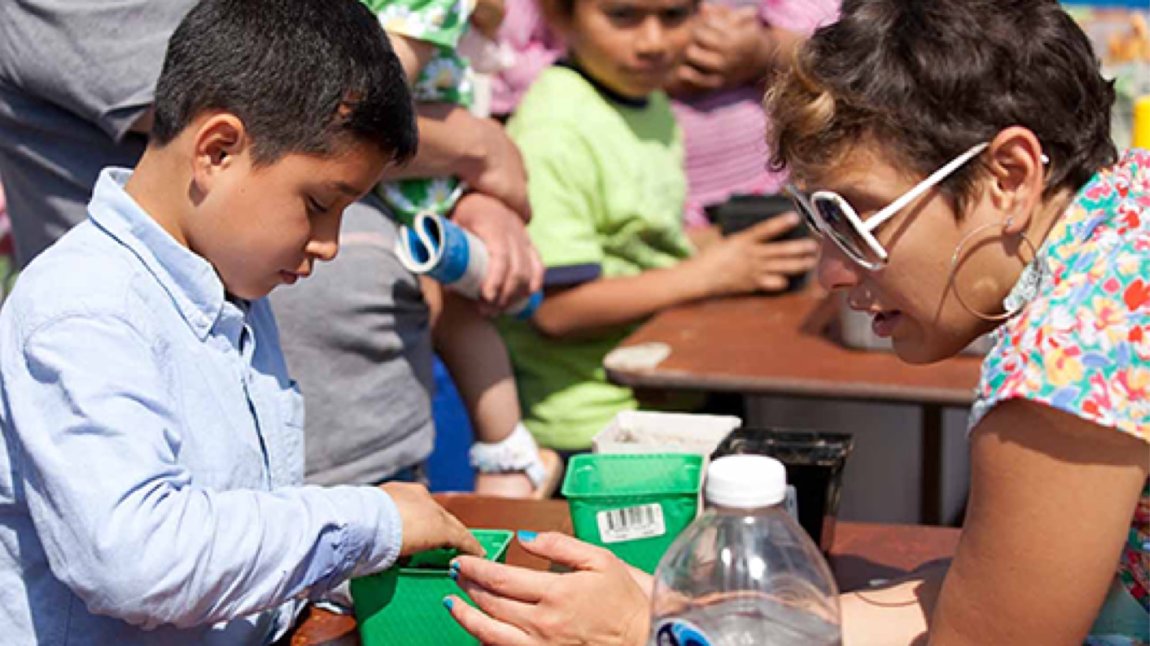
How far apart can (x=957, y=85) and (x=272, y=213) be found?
743mm

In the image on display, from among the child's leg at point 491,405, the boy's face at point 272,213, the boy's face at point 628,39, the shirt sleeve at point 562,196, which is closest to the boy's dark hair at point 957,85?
the boy's face at point 272,213

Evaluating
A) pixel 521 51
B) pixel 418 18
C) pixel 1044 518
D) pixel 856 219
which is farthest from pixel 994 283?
pixel 521 51

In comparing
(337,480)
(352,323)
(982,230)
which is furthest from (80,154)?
(982,230)

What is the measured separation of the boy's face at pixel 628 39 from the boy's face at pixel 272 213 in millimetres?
1916

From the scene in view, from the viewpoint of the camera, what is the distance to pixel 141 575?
4.34ft

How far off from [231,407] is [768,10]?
316cm

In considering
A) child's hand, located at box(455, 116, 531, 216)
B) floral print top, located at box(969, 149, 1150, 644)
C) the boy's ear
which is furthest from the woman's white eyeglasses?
child's hand, located at box(455, 116, 531, 216)

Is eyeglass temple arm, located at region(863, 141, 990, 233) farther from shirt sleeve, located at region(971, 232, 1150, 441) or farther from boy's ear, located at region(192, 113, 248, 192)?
boy's ear, located at region(192, 113, 248, 192)

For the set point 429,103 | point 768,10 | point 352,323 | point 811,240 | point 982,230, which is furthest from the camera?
point 768,10

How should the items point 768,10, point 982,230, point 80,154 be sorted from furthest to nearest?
point 768,10 → point 80,154 → point 982,230

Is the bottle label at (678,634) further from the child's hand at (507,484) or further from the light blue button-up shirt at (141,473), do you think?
the child's hand at (507,484)

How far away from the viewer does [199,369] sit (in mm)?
1529

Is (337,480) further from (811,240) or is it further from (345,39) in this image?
(811,240)

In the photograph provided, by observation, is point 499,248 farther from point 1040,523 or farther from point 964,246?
point 1040,523
